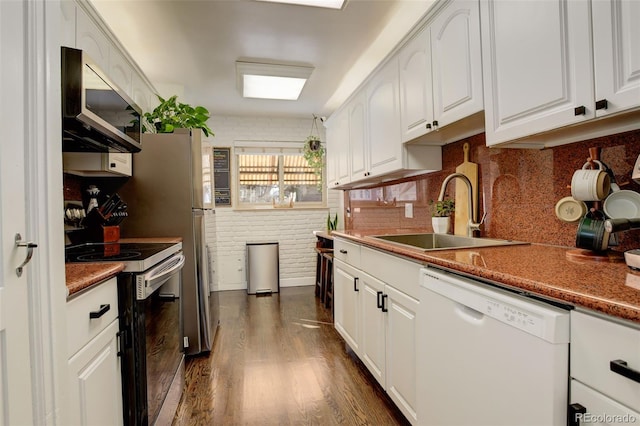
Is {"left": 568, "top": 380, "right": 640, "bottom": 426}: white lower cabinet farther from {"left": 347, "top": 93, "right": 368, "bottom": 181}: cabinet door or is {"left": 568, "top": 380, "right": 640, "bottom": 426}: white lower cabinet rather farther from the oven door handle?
{"left": 347, "top": 93, "right": 368, "bottom": 181}: cabinet door

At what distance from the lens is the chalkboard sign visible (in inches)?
184

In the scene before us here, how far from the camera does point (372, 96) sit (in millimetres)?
2658

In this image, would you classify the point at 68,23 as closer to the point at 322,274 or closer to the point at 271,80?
the point at 271,80

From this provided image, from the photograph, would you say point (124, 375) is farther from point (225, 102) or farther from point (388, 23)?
point (225, 102)

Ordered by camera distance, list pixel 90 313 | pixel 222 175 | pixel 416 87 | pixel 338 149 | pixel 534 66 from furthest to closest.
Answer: pixel 222 175, pixel 338 149, pixel 416 87, pixel 534 66, pixel 90 313

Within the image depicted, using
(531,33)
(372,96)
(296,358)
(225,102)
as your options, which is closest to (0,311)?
(531,33)

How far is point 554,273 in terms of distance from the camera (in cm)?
95

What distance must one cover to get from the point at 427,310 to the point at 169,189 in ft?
6.42

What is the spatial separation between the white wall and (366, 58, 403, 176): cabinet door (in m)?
2.26

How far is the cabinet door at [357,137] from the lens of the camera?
2.87 meters

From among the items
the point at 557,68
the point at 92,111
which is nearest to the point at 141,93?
the point at 92,111

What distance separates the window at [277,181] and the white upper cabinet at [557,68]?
3.53 meters

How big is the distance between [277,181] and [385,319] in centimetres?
343

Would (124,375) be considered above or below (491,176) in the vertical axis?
below
